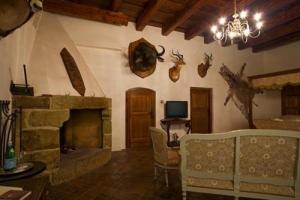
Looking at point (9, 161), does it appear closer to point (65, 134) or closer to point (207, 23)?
point (65, 134)

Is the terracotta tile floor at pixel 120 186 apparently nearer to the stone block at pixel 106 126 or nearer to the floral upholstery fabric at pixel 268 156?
the stone block at pixel 106 126

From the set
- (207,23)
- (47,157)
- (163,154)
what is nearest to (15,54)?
(47,157)

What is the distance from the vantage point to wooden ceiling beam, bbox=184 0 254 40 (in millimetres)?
4723

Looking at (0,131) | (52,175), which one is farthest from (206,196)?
(0,131)

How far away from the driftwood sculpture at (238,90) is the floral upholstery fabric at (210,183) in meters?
5.58

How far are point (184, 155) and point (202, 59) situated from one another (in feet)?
17.4

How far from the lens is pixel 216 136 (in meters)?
1.90

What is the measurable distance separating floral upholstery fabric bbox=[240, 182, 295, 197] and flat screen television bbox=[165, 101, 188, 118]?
4.05 metres

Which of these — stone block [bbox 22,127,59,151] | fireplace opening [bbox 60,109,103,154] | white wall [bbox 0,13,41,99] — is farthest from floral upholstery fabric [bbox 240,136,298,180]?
fireplace opening [bbox 60,109,103,154]

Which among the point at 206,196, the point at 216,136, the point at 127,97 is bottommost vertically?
the point at 206,196

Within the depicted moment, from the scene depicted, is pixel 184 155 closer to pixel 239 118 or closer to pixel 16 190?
pixel 16 190

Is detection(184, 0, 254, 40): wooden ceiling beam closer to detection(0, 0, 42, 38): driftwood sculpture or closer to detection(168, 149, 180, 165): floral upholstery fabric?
detection(168, 149, 180, 165): floral upholstery fabric

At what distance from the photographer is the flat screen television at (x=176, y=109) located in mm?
5949

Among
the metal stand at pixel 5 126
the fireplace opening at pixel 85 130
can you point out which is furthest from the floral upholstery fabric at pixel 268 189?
the fireplace opening at pixel 85 130
